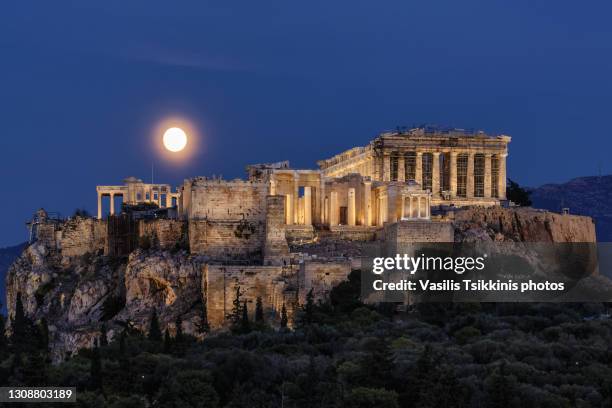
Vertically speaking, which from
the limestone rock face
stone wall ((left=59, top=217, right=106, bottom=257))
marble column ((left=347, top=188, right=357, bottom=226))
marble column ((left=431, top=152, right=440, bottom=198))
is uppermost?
marble column ((left=431, top=152, right=440, bottom=198))

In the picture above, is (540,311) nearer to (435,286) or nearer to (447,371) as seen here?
(435,286)

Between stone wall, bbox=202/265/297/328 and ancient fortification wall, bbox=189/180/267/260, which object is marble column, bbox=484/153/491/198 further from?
stone wall, bbox=202/265/297/328

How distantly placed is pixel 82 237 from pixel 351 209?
15.8 m

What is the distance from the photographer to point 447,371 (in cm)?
5559

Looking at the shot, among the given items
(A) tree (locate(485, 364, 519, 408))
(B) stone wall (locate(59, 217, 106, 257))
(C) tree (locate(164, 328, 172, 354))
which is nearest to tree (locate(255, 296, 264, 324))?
(C) tree (locate(164, 328, 172, 354))

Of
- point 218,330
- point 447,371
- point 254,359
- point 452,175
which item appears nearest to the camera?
point 447,371

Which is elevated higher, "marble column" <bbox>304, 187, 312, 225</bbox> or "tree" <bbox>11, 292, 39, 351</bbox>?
"marble column" <bbox>304, 187, 312, 225</bbox>

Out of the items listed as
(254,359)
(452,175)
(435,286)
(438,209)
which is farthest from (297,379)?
(452,175)

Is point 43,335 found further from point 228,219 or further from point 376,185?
point 376,185

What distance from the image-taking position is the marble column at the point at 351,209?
84.8 metres

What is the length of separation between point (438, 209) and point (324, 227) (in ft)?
28.7

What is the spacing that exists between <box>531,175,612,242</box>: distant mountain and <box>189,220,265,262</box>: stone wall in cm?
8472

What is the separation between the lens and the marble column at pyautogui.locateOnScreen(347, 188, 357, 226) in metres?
84.8

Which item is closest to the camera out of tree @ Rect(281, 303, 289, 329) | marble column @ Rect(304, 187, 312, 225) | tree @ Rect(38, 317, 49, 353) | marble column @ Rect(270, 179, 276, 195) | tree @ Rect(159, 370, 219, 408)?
tree @ Rect(159, 370, 219, 408)
